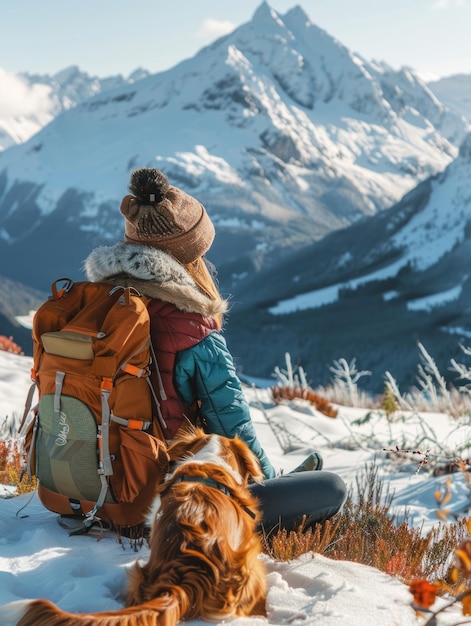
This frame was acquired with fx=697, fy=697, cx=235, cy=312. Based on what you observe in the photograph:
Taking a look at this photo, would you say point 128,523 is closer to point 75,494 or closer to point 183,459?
point 75,494

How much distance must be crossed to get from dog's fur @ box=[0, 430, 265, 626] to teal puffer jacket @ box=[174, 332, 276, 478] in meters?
0.51

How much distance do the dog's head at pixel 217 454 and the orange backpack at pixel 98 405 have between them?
0.14m

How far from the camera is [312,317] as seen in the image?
8512cm

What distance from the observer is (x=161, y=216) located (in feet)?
9.17

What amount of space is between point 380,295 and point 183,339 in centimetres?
8603

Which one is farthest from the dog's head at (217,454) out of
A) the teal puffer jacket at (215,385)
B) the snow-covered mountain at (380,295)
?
the snow-covered mountain at (380,295)

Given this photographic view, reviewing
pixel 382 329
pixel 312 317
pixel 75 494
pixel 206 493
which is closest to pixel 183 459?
pixel 206 493

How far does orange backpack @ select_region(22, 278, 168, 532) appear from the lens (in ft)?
8.00

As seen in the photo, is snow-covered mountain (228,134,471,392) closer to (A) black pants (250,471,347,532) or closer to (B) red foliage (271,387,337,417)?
(B) red foliage (271,387,337,417)

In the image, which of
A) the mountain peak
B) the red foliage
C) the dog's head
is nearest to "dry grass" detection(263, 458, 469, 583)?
the dog's head

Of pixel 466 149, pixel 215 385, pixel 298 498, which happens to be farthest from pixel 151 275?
pixel 466 149

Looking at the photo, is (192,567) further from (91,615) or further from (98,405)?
(98,405)

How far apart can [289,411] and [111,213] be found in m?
194

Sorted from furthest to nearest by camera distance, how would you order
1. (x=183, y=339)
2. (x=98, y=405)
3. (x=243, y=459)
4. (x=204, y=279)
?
1. (x=204, y=279)
2. (x=183, y=339)
3. (x=98, y=405)
4. (x=243, y=459)
